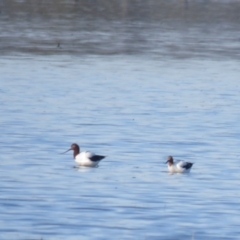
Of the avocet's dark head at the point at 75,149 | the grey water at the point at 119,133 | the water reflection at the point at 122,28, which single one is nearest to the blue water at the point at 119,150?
the grey water at the point at 119,133

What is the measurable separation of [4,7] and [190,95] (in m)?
31.6

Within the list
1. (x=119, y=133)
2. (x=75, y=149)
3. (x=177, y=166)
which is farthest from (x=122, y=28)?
(x=177, y=166)

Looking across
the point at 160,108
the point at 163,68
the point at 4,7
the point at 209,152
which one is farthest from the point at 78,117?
the point at 4,7

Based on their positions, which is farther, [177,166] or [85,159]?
[85,159]

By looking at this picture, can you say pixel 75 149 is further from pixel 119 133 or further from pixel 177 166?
pixel 119 133

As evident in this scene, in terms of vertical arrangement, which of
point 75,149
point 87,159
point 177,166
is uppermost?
point 75,149

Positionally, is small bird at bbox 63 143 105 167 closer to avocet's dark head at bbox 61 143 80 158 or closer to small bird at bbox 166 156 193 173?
avocet's dark head at bbox 61 143 80 158

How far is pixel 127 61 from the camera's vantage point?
29109 mm

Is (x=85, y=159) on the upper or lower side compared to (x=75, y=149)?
lower

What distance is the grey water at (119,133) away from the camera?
10.4 meters

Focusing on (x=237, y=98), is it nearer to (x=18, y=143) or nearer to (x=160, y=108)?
(x=160, y=108)

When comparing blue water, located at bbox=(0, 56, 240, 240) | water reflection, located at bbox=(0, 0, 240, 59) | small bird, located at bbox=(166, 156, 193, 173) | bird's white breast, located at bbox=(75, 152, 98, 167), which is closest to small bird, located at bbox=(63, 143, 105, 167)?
bird's white breast, located at bbox=(75, 152, 98, 167)

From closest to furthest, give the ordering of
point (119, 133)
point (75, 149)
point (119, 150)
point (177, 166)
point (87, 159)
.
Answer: point (177, 166) < point (87, 159) < point (75, 149) < point (119, 150) < point (119, 133)

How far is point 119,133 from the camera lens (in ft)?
54.4
